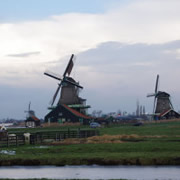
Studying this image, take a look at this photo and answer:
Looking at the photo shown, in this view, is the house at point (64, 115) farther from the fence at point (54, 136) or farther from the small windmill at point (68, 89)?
the fence at point (54, 136)

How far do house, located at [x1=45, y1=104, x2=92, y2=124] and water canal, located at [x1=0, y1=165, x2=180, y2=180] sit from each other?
255 ft

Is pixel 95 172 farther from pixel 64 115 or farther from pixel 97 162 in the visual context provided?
pixel 64 115

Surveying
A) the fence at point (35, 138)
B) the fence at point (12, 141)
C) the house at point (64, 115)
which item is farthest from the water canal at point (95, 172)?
the house at point (64, 115)

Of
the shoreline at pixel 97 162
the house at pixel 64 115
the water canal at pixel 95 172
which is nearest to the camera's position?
the water canal at pixel 95 172

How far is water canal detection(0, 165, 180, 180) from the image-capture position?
24016 mm

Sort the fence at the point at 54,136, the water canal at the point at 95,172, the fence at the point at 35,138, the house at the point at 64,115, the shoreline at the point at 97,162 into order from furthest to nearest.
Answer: the house at the point at 64,115
the fence at the point at 54,136
the fence at the point at 35,138
the shoreline at the point at 97,162
the water canal at the point at 95,172

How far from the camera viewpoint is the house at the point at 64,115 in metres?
107

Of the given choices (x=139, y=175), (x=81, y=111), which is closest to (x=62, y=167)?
(x=139, y=175)

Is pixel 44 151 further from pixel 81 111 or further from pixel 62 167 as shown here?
pixel 81 111

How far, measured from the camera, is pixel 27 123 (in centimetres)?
12625

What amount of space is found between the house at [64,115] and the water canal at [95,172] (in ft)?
255

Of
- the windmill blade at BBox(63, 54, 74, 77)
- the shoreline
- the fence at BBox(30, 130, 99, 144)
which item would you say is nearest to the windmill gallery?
the windmill blade at BBox(63, 54, 74, 77)

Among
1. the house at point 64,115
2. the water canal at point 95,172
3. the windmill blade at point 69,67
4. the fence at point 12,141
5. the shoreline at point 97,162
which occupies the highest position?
the windmill blade at point 69,67

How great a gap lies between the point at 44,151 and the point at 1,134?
15.7 m
